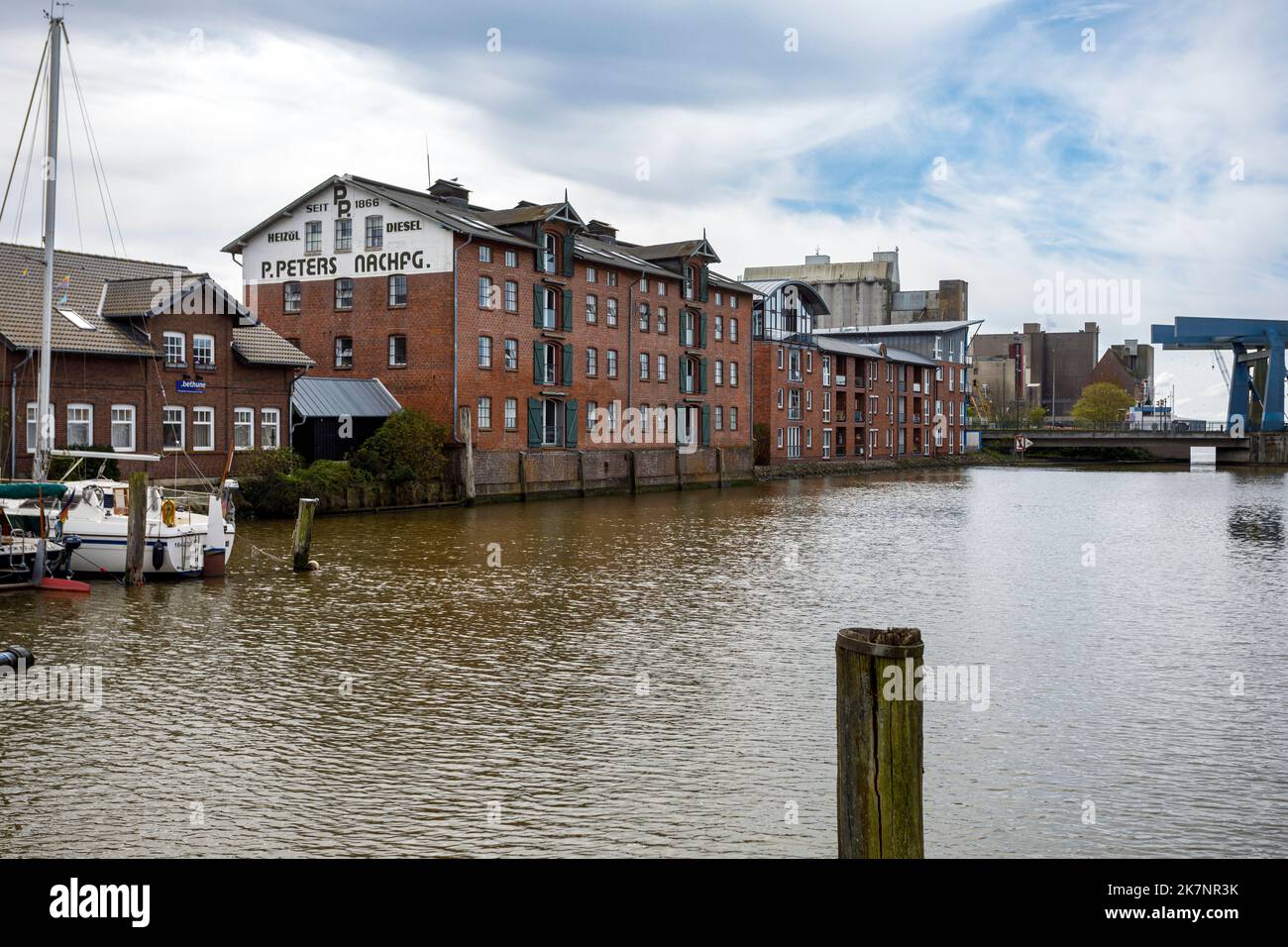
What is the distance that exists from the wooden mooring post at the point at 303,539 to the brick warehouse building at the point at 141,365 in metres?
11.9

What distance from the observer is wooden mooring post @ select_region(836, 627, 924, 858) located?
271 inches

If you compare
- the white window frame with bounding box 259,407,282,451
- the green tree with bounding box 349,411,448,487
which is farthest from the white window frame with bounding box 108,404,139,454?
the green tree with bounding box 349,411,448,487

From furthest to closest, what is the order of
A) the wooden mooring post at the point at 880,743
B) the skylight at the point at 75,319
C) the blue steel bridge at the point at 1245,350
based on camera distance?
1. the blue steel bridge at the point at 1245,350
2. the skylight at the point at 75,319
3. the wooden mooring post at the point at 880,743

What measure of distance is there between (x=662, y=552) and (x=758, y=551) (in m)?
2.75

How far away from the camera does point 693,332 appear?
71000mm

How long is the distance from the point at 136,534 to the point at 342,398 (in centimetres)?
2566

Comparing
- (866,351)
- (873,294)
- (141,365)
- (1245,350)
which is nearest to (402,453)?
(141,365)

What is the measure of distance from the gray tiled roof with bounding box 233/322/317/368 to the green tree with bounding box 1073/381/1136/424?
12334 cm

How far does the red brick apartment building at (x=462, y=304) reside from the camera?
171ft

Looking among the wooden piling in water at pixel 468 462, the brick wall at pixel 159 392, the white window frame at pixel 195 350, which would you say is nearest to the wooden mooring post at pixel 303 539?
the brick wall at pixel 159 392

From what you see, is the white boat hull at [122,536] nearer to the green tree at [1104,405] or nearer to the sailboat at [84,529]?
the sailboat at [84,529]

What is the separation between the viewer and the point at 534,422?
55969 millimetres
